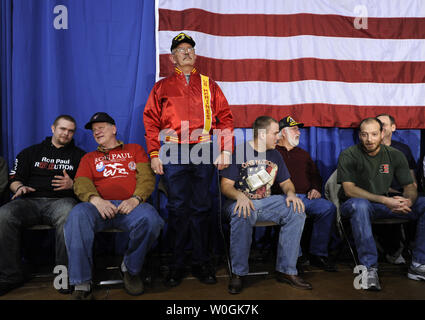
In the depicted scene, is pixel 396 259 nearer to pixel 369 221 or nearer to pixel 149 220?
pixel 369 221

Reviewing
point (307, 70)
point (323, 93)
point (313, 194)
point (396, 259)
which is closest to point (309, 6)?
point (307, 70)

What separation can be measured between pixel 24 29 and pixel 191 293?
9.26 ft

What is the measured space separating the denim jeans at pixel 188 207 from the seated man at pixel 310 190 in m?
0.82

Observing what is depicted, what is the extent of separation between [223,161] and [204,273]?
33.3 inches

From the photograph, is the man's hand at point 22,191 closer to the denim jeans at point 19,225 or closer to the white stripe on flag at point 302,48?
the denim jeans at point 19,225

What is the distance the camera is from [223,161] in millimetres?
2449

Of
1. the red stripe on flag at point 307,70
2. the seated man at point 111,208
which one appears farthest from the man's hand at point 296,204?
the red stripe on flag at point 307,70

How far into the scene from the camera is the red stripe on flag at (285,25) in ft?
10.2

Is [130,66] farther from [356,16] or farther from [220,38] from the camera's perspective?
[356,16]

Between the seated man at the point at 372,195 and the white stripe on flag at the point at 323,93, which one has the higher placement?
the white stripe on flag at the point at 323,93

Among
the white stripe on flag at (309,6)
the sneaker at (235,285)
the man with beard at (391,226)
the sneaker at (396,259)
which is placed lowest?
the sneaker at (396,259)

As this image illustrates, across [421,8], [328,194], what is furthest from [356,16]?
[328,194]

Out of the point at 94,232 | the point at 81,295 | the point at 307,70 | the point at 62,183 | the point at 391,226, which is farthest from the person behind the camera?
the point at 307,70

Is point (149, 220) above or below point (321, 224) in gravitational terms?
above
